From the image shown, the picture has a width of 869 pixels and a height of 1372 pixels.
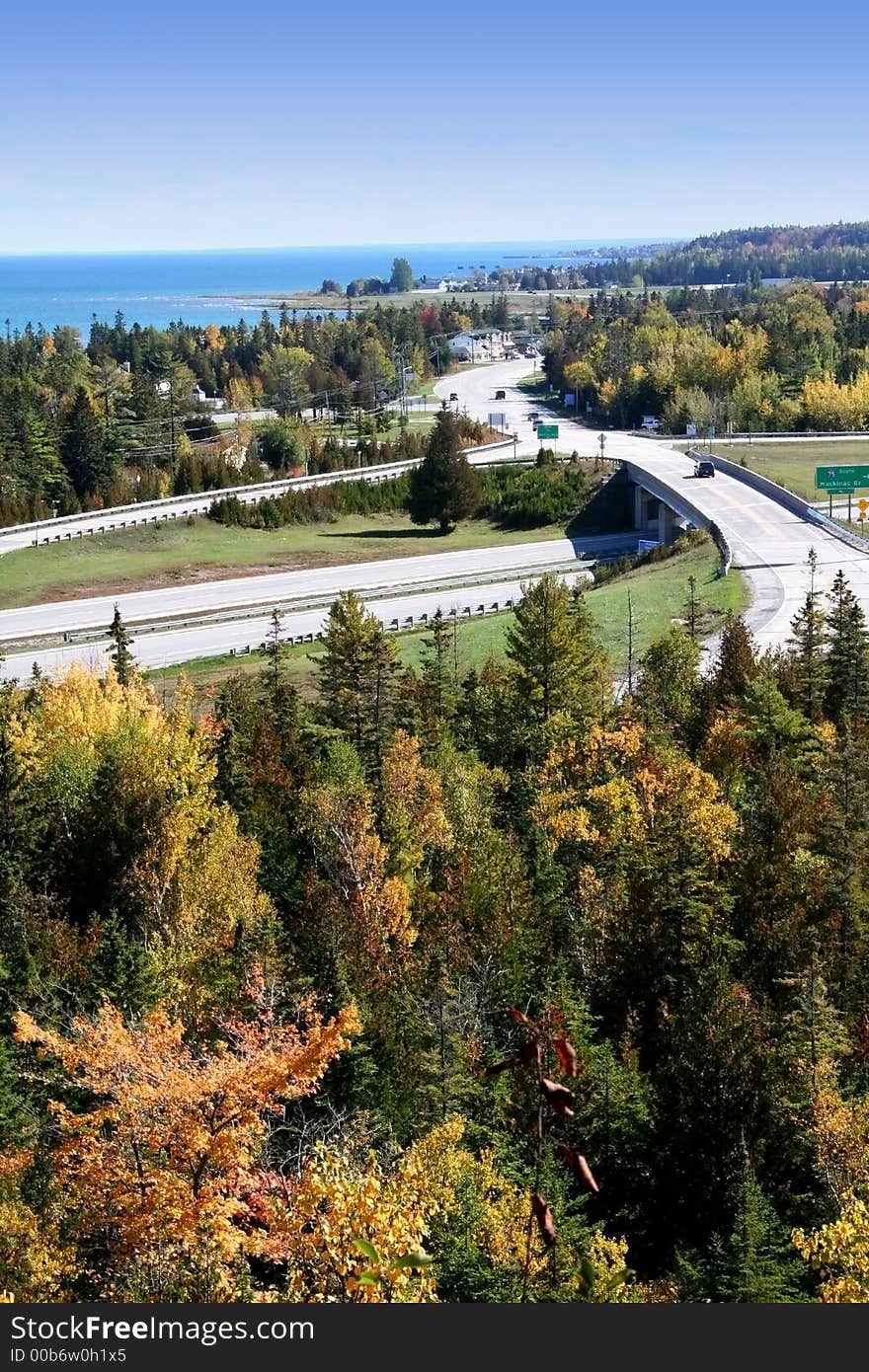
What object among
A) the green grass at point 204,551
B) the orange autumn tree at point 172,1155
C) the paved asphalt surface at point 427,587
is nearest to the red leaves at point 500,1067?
the orange autumn tree at point 172,1155

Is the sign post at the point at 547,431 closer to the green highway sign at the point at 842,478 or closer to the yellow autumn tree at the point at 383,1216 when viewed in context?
the green highway sign at the point at 842,478

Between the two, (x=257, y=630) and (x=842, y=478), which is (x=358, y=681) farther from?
(x=842, y=478)

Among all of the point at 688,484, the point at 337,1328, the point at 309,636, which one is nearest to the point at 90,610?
the point at 309,636

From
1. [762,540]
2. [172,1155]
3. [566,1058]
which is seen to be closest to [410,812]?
[172,1155]

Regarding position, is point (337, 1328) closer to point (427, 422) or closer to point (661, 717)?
point (661, 717)

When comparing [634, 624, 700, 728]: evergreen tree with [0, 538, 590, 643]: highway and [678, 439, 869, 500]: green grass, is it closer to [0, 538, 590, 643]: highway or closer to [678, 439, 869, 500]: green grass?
[0, 538, 590, 643]: highway

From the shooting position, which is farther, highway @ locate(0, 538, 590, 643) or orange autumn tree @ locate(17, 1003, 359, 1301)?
highway @ locate(0, 538, 590, 643)

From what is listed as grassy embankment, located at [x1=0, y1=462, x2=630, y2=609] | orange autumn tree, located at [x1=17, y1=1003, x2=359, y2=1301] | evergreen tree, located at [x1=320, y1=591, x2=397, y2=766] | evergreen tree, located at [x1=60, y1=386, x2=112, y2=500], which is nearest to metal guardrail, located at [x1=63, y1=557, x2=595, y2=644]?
grassy embankment, located at [x1=0, y1=462, x2=630, y2=609]
